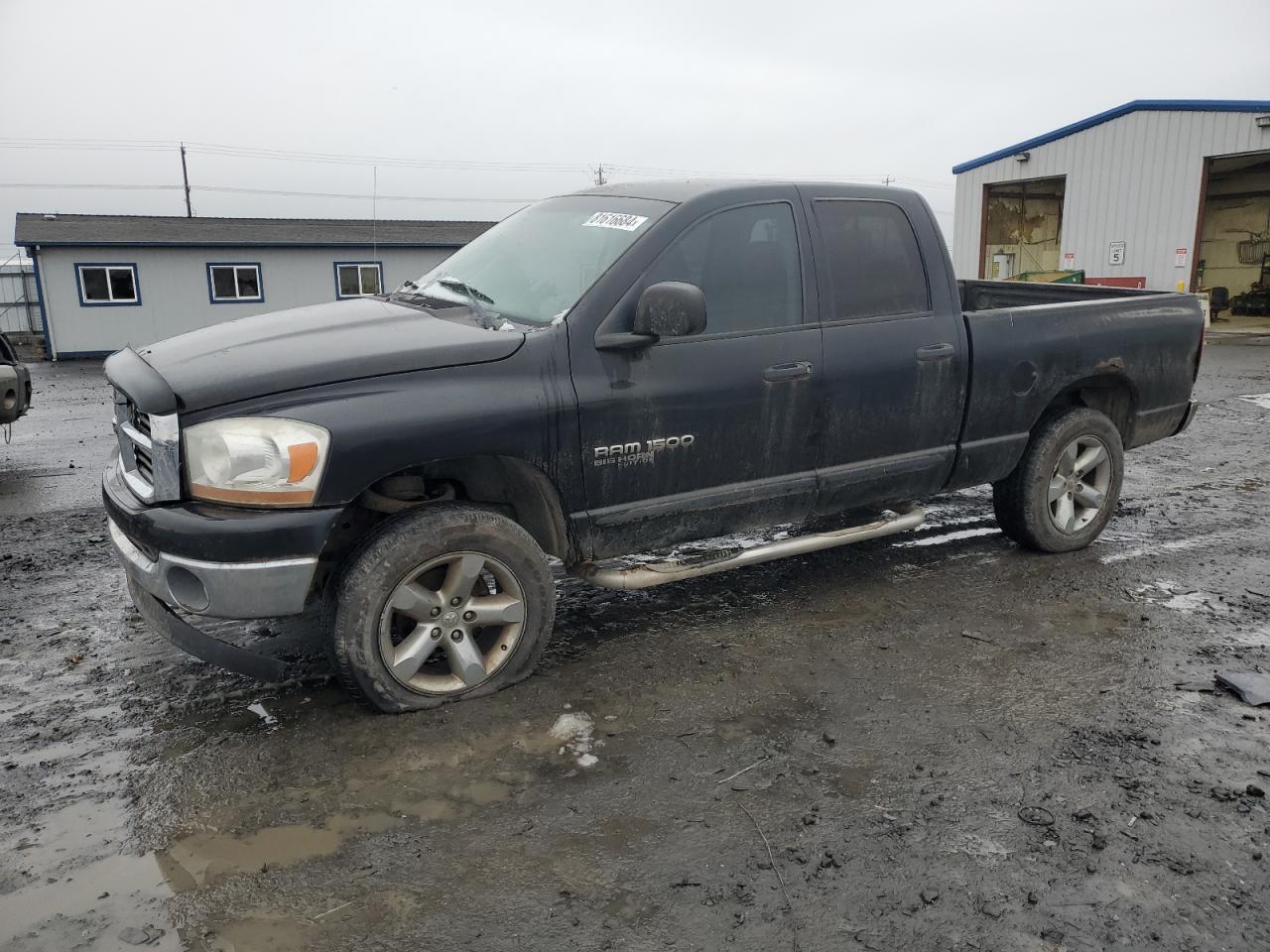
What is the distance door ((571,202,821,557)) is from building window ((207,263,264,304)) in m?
24.4

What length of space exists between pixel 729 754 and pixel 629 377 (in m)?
1.52

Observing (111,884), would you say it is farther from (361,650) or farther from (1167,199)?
(1167,199)

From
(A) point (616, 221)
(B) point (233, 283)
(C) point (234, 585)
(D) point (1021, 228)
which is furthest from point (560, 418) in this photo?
(D) point (1021, 228)

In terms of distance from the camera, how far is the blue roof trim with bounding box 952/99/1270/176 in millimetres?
19906

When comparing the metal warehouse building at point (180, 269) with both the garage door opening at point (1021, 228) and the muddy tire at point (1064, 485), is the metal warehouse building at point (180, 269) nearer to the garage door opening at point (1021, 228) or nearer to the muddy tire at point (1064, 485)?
the garage door opening at point (1021, 228)

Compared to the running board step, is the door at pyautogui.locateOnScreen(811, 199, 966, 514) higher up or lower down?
higher up

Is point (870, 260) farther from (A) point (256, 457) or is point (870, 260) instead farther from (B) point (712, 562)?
(A) point (256, 457)

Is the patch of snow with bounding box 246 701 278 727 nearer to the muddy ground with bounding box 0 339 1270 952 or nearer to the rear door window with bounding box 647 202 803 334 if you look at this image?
the muddy ground with bounding box 0 339 1270 952

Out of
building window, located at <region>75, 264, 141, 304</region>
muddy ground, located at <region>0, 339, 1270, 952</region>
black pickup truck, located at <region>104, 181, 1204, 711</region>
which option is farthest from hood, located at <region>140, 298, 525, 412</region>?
building window, located at <region>75, 264, 141, 304</region>

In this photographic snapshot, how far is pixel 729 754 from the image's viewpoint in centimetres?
342

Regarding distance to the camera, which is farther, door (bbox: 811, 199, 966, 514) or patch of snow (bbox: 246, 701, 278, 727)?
door (bbox: 811, 199, 966, 514)

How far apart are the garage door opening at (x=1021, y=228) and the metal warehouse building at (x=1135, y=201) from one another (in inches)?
1.1

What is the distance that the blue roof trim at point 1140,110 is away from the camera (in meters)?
19.9

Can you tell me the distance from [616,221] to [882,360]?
143cm
